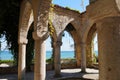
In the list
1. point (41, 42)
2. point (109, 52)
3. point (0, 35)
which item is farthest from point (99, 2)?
point (0, 35)

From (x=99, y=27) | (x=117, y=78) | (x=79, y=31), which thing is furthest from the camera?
(x=79, y=31)

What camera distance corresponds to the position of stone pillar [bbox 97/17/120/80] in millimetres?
2072

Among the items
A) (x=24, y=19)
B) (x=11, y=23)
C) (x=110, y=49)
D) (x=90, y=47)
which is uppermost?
(x=11, y=23)

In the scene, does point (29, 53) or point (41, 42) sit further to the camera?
point (29, 53)

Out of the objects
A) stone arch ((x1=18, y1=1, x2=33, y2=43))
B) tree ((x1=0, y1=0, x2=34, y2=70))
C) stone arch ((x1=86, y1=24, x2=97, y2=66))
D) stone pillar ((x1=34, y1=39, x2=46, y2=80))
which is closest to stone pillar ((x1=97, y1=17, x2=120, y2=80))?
stone pillar ((x1=34, y1=39, x2=46, y2=80))

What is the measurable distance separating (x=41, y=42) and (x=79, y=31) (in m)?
9.22

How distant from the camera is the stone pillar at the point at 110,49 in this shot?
2.07 m

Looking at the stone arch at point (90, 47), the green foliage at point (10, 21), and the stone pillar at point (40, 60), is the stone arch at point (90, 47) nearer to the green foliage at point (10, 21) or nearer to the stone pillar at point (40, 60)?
the green foliage at point (10, 21)

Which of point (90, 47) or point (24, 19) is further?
point (90, 47)

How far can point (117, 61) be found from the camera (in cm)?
208

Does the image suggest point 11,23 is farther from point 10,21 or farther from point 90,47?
point 90,47

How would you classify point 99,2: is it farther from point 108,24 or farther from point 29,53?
point 29,53

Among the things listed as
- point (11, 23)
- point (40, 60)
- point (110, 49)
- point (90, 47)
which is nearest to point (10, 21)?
point (11, 23)

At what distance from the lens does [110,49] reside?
83.2 inches
